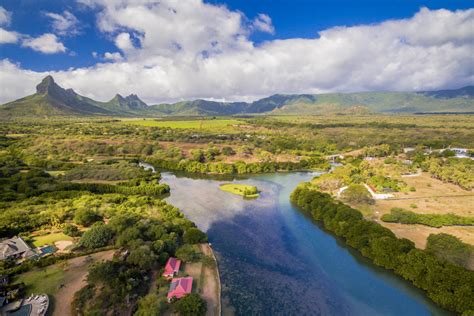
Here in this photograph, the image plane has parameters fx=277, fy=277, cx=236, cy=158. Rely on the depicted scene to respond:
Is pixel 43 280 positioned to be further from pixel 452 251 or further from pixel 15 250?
pixel 452 251

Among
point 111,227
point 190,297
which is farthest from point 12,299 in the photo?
point 190,297

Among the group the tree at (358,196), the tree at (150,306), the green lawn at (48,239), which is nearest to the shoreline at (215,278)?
the tree at (150,306)

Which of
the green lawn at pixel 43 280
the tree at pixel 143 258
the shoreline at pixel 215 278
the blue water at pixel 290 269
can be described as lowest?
the blue water at pixel 290 269

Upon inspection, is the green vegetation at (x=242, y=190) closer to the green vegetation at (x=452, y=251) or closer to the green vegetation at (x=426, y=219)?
the green vegetation at (x=426, y=219)

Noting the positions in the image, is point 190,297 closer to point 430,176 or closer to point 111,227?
point 111,227

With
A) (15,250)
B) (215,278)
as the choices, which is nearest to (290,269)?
(215,278)

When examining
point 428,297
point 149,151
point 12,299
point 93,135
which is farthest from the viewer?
point 93,135
